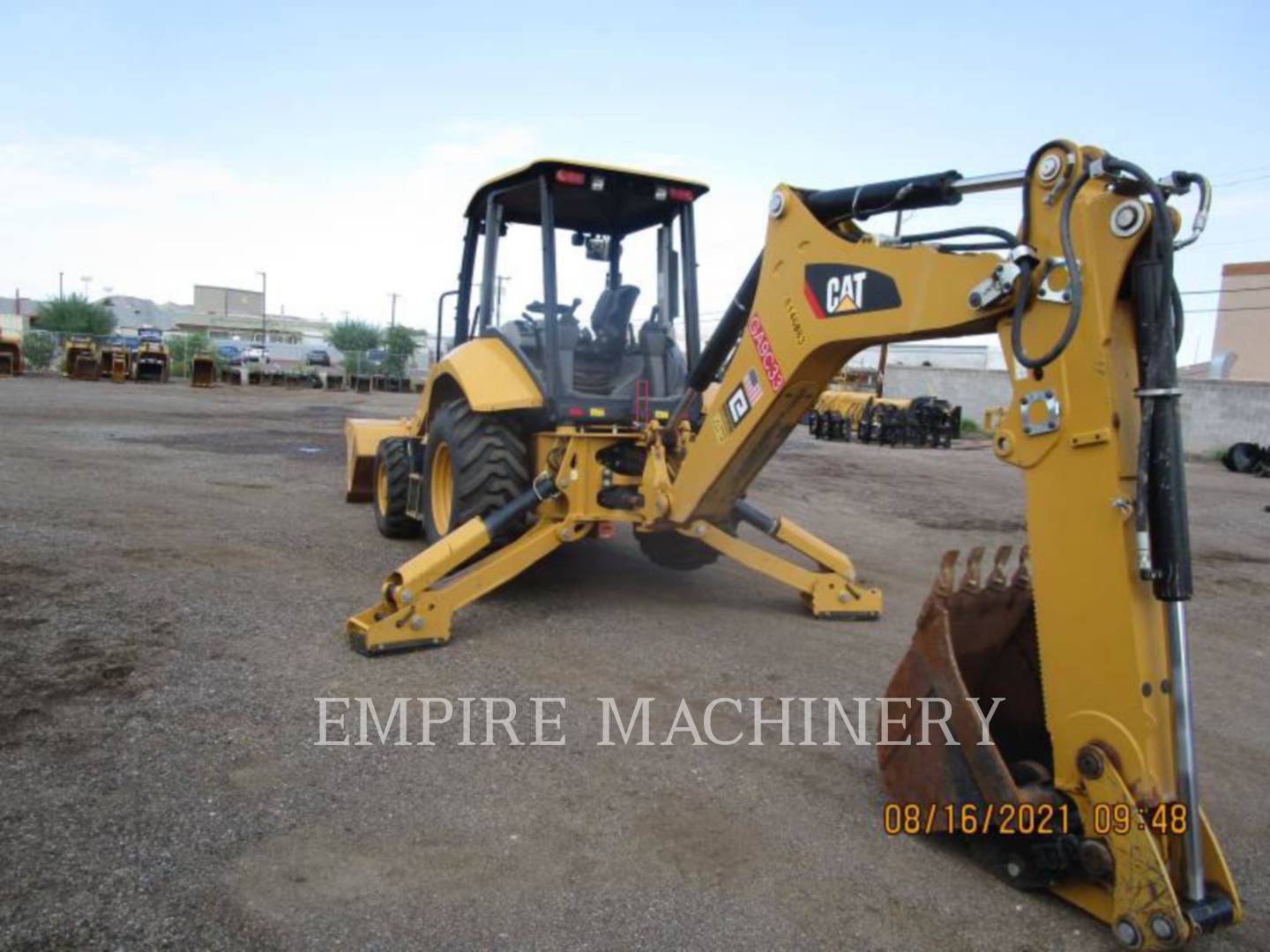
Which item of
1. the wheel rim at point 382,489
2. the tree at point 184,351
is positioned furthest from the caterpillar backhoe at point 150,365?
the wheel rim at point 382,489

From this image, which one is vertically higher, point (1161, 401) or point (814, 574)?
point (1161, 401)

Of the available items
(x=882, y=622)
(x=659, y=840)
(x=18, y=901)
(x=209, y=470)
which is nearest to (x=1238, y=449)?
(x=882, y=622)

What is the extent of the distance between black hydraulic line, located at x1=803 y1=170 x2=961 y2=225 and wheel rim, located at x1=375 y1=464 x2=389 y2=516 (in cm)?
457

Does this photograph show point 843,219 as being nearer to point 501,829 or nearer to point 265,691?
point 501,829

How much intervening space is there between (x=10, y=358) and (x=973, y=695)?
31.1m

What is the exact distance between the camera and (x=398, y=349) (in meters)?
58.6

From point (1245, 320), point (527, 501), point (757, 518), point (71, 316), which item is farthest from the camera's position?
point (71, 316)

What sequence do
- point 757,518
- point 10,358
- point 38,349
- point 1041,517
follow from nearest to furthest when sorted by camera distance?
point 1041,517 → point 757,518 → point 10,358 → point 38,349

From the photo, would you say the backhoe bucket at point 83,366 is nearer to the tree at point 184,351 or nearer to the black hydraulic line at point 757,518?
the tree at point 184,351

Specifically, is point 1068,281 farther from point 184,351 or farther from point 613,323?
point 184,351

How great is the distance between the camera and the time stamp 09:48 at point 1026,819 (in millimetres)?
2553

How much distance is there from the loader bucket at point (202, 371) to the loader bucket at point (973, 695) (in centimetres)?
2997

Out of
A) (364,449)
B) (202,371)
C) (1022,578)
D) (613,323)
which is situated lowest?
(1022,578)

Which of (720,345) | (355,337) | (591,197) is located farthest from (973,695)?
(355,337)
